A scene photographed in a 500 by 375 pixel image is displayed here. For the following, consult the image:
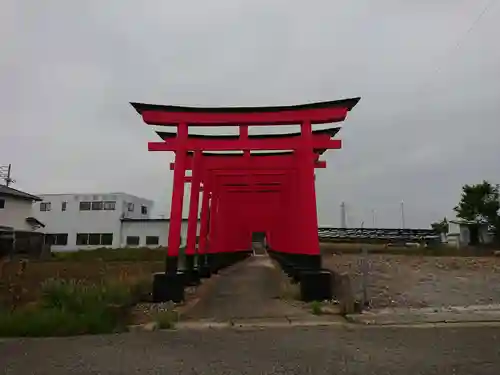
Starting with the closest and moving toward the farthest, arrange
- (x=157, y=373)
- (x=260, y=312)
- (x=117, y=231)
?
(x=157, y=373)
(x=260, y=312)
(x=117, y=231)

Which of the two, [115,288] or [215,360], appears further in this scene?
[115,288]

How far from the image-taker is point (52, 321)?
7238mm

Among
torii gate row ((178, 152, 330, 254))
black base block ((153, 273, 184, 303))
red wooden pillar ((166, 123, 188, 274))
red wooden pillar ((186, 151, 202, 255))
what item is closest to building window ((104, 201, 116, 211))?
torii gate row ((178, 152, 330, 254))

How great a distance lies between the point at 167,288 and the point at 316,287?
10.7ft

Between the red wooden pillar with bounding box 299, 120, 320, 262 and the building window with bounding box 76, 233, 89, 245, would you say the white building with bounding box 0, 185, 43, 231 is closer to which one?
the building window with bounding box 76, 233, 89, 245

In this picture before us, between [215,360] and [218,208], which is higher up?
[218,208]

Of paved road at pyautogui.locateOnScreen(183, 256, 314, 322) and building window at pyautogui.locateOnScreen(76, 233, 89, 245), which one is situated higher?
building window at pyautogui.locateOnScreen(76, 233, 89, 245)

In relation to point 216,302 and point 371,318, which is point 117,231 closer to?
point 216,302

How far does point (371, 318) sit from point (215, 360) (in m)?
→ 3.46

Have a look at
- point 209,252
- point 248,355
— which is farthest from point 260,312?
point 209,252

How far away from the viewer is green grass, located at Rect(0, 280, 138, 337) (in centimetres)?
713

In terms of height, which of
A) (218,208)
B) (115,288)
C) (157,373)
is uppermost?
(218,208)

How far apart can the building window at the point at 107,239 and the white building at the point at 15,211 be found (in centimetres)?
965

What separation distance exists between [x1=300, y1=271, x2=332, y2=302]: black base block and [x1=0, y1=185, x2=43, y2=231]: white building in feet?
95.6
